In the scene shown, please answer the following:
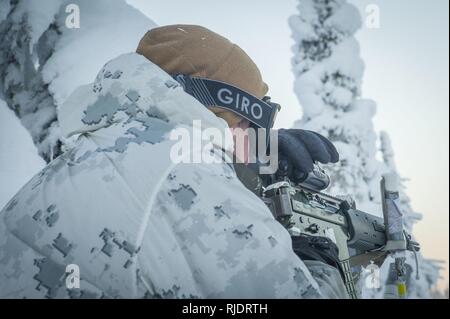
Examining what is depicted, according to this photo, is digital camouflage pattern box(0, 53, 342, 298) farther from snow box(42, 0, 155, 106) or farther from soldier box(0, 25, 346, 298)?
snow box(42, 0, 155, 106)

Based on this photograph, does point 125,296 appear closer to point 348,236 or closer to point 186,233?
point 186,233

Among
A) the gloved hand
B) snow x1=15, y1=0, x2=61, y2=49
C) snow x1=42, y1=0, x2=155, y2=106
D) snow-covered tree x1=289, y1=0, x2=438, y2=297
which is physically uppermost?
snow x1=15, y1=0, x2=61, y2=49

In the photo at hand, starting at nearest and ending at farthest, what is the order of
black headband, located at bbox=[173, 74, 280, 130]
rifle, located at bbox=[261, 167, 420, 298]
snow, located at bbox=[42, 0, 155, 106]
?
black headband, located at bbox=[173, 74, 280, 130]
rifle, located at bbox=[261, 167, 420, 298]
snow, located at bbox=[42, 0, 155, 106]

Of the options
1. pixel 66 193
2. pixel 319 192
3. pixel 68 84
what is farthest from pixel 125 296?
pixel 68 84

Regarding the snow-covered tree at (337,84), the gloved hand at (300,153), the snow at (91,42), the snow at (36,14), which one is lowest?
the snow-covered tree at (337,84)

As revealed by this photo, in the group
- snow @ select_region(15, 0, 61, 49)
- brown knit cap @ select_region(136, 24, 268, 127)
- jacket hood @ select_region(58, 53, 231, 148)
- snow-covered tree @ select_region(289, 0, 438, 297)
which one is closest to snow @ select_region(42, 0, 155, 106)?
snow @ select_region(15, 0, 61, 49)

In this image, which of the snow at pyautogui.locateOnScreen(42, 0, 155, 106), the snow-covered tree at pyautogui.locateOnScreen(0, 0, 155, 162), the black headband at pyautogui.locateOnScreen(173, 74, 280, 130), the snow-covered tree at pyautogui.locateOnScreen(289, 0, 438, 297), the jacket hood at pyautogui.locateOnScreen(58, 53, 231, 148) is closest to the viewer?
the jacket hood at pyautogui.locateOnScreen(58, 53, 231, 148)

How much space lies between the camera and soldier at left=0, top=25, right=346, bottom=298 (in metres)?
1.20

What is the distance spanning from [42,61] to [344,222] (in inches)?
181

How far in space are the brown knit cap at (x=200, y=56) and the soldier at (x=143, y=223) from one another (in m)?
0.16

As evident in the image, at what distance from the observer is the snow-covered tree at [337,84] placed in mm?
12336

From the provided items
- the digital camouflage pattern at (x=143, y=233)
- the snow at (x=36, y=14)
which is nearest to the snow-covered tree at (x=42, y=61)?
the snow at (x=36, y=14)

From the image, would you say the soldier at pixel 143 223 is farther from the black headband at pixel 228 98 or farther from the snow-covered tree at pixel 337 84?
the snow-covered tree at pixel 337 84

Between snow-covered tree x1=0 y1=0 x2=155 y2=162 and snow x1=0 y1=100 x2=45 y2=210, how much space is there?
80 millimetres
